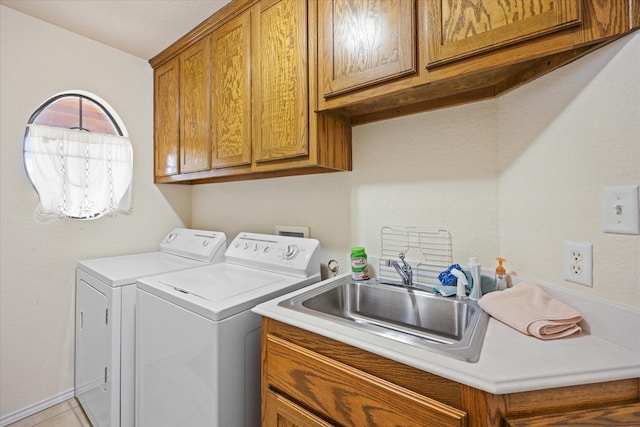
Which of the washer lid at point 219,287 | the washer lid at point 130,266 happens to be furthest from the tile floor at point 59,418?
the washer lid at point 219,287

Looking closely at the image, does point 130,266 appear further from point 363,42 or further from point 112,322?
point 363,42

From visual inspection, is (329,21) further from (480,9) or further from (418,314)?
(418,314)

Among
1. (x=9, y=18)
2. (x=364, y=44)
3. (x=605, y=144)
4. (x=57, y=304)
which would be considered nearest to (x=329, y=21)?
(x=364, y=44)

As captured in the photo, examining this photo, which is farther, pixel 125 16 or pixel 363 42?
pixel 125 16

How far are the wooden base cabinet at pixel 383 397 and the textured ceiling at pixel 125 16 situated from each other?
75.3 inches

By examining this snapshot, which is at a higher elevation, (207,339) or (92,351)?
(207,339)

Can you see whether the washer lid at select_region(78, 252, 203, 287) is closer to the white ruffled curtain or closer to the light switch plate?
the white ruffled curtain

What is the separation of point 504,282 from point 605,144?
22.4 inches

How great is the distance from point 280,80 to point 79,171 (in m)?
1.69

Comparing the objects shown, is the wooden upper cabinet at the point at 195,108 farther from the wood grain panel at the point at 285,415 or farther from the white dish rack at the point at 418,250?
the wood grain panel at the point at 285,415

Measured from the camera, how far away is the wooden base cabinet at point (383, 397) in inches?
25.0

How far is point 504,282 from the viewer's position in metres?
1.11

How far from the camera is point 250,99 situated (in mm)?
1583

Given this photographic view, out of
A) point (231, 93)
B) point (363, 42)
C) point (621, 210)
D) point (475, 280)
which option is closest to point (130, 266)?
point (231, 93)
